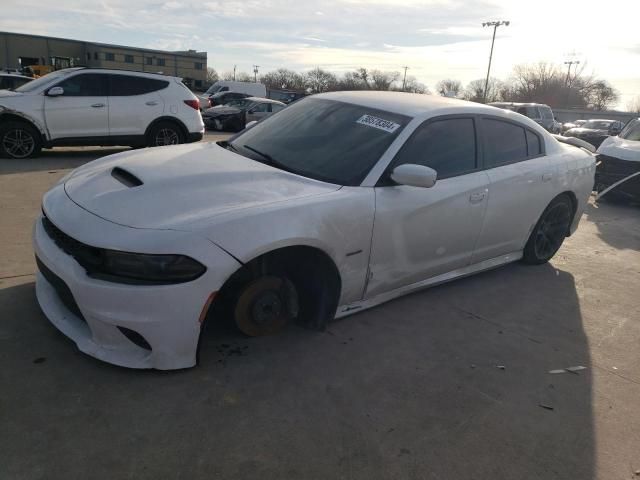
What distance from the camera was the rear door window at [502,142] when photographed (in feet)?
12.8

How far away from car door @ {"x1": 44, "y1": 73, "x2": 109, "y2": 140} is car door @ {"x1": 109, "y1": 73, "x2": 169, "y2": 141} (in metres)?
0.13

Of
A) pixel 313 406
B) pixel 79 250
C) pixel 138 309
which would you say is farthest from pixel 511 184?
pixel 79 250

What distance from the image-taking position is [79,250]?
247 centimetres

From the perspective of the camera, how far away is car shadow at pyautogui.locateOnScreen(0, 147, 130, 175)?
7539 millimetres

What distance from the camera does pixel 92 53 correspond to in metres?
64.8

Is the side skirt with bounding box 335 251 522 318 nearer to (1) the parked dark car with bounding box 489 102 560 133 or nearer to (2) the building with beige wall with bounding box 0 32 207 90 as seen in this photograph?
(1) the parked dark car with bounding box 489 102 560 133

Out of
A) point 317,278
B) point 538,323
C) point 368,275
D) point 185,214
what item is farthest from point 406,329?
point 185,214

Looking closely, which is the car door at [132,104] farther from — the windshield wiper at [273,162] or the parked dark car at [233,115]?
the parked dark car at [233,115]

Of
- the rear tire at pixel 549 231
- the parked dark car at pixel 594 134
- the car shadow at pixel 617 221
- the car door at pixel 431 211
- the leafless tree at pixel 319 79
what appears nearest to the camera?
the car door at pixel 431 211

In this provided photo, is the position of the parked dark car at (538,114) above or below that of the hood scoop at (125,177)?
above

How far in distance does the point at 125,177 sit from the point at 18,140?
6592 mm

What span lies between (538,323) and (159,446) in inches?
110

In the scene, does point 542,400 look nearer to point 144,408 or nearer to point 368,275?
point 368,275

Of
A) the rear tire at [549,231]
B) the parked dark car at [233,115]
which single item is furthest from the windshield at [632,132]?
the parked dark car at [233,115]
